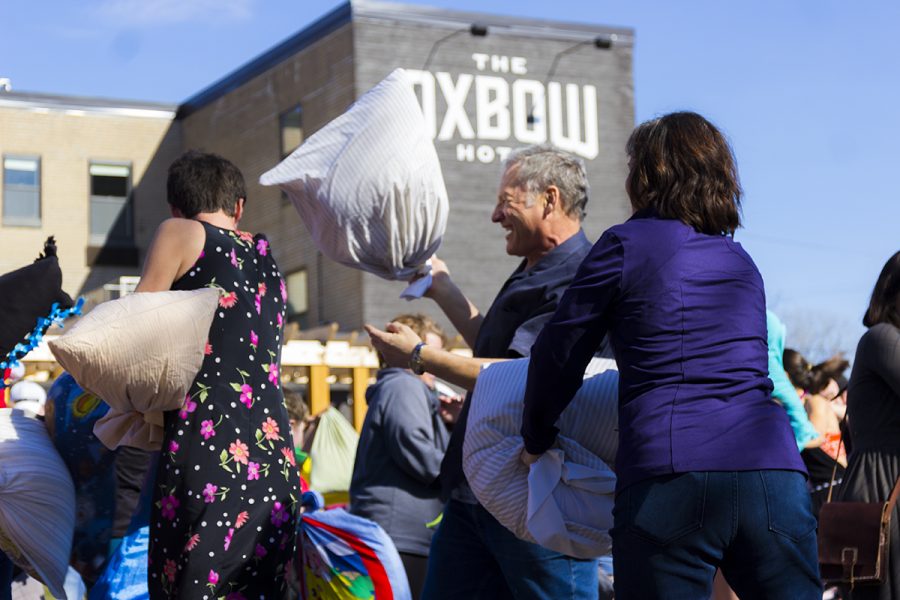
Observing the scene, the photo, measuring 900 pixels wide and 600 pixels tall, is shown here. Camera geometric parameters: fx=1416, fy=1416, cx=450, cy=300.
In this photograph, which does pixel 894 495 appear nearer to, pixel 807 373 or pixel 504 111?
pixel 807 373

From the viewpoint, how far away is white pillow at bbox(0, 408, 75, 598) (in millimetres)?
4965

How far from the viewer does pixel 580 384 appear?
3.78 m

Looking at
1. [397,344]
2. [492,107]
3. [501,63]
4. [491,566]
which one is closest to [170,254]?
[397,344]

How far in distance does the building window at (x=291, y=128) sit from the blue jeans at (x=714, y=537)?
26.1 m

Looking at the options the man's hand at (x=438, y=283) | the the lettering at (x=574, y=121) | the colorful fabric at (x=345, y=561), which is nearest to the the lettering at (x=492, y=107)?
the the lettering at (x=574, y=121)

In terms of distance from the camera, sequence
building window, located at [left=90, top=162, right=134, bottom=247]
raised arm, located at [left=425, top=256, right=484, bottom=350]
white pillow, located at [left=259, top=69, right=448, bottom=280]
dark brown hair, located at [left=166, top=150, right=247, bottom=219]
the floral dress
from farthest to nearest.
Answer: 1. building window, located at [left=90, top=162, right=134, bottom=247]
2. raised arm, located at [left=425, top=256, right=484, bottom=350]
3. white pillow, located at [left=259, top=69, right=448, bottom=280]
4. dark brown hair, located at [left=166, top=150, right=247, bottom=219]
5. the floral dress

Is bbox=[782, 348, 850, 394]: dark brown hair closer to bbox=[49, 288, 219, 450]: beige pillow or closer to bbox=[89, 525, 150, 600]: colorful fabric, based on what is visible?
bbox=[89, 525, 150, 600]: colorful fabric

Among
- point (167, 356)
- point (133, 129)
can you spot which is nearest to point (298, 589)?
point (167, 356)

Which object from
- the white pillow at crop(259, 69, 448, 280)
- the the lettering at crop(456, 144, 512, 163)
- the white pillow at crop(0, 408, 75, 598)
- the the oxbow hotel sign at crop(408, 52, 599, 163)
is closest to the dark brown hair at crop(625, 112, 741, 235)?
the white pillow at crop(259, 69, 448, 280)

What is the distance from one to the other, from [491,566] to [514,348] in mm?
753

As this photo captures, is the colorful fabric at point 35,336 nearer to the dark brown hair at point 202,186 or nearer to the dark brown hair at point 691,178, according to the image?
the dark brown hair at point 202,186

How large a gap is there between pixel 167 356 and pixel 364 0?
24252 millimetres

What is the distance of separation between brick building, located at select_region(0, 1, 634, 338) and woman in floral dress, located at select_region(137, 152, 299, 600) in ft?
72.7

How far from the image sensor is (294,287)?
29.8 meters
